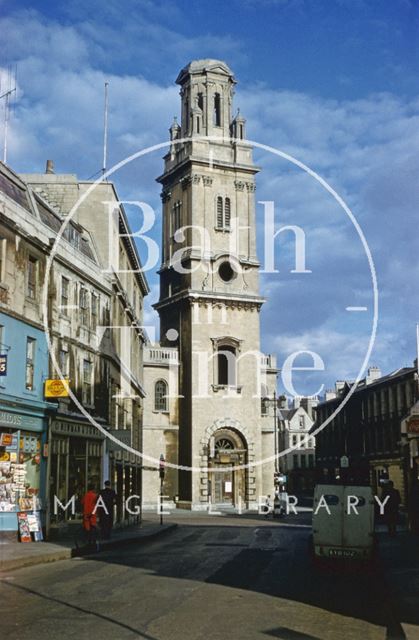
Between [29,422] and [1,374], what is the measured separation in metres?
4.16

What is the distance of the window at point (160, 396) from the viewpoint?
6328cm

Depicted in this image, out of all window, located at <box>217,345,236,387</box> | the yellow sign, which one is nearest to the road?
the yellow sign

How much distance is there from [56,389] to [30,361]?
1.31 meters

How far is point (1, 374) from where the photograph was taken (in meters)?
22.3

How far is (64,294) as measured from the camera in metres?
30.3

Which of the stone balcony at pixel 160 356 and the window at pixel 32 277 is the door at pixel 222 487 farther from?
the window at pixel 32 277

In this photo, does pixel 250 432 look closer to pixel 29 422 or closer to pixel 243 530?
pixel 243 530

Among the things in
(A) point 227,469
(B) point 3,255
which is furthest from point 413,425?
(A) point 227,469

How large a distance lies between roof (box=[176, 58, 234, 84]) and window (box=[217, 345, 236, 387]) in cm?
2431

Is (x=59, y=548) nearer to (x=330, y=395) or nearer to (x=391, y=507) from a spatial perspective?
(x=391, y=507)

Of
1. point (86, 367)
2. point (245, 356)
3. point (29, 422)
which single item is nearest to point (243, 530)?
point (86, 367)

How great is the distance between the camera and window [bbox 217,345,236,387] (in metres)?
63.8

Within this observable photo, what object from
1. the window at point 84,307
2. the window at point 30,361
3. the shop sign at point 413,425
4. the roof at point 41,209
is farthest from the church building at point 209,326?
the window at point 30,361

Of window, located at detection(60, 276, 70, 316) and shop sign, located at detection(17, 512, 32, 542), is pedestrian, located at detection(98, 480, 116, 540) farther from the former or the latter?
window, located at detection(60, 276, 70, 316)
